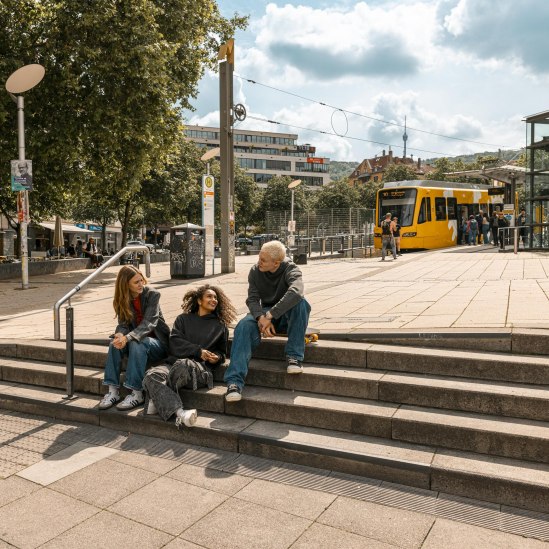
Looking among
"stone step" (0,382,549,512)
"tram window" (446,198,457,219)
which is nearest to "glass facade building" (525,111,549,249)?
"tram window" (446,198,457,219)

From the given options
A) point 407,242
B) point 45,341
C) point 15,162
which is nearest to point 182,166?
point 407,242

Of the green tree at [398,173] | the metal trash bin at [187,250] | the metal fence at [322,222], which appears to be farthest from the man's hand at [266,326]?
the green tree at [398,173]

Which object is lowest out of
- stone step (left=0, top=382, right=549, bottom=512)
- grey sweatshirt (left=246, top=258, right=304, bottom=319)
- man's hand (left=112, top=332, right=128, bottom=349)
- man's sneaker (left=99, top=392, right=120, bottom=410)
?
stone step (left=0, top=382, right=549, bottom=512)

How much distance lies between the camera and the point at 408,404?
13.7ft

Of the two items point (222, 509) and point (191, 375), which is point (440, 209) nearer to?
point (191, 375)

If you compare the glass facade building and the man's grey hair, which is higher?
the glass facade building

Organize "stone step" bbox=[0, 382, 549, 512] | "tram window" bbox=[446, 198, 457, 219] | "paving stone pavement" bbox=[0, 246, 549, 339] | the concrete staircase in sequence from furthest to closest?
1. "tram window" bbox=[446, 198, 457, 219]
2. "paving stone pavement" bbox=[0, 246, 549, 339]
3. the concrete staircase
4. "stone step" bbox=[0, 382, 549, 512]

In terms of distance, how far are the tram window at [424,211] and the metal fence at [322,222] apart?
4250 mm

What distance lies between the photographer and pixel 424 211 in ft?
79.4

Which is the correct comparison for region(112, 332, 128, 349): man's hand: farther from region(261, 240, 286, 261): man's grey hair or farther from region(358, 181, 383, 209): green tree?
region(358, 181, 383, 209): green tree

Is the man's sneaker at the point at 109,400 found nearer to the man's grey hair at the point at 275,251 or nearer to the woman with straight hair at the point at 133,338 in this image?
the woman with straight hair at the point at 133,338

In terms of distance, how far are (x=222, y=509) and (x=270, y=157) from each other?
108454 mm

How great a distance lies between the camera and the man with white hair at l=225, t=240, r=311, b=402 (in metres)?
4.53

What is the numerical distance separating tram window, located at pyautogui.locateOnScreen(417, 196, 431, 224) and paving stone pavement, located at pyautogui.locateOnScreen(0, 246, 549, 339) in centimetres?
1176
